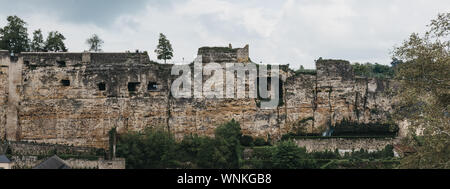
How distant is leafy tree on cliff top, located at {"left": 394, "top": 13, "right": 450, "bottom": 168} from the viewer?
79.2 ft

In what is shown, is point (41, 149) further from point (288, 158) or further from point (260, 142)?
point (288, 158)

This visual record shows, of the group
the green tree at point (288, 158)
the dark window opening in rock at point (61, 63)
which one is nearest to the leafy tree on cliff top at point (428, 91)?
the green tree at point (288, 158)

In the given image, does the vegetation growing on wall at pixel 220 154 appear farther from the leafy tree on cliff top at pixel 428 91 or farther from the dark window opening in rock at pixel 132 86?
the leafy tree on cliff top at pixel 428 91

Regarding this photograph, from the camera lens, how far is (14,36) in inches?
1622

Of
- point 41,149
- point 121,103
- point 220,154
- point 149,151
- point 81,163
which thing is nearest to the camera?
point 81,163

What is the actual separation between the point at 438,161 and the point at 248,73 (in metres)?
17.2

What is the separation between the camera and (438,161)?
2398cm

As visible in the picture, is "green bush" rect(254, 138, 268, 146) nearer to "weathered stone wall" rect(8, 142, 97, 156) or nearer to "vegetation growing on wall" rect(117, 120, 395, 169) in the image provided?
"vegetation growing on wall" rect(117, 120, 395, 169)

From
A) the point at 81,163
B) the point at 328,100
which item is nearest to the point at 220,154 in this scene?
the point at 81,163

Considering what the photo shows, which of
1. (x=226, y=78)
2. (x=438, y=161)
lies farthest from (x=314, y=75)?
(x=438, y=161)

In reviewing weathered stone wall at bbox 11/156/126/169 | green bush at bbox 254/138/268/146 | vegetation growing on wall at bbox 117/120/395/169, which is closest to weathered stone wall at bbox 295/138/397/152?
vegetation growing on wall at bbox 117/120/395/169

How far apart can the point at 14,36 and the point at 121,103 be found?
8.46m
